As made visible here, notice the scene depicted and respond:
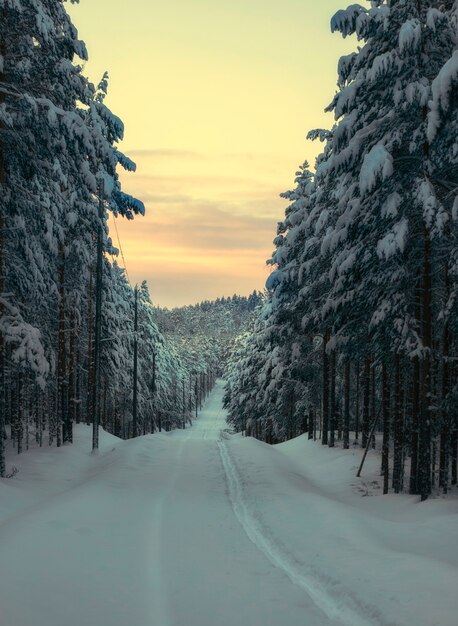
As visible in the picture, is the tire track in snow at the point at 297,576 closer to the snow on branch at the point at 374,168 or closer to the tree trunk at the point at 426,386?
the tree trunk at the point at 426,386

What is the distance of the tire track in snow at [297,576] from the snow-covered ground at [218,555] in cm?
3

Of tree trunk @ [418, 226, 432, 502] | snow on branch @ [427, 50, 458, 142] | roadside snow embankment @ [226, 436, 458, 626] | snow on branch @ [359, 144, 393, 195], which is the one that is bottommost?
roadside snow embankment @ [226, 436, 458, 626]

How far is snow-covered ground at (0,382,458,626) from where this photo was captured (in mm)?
7199

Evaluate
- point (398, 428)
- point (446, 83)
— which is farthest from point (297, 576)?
point (398, 428)

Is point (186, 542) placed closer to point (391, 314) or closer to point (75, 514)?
point (75, 514)

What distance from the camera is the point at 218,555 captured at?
32.8ft

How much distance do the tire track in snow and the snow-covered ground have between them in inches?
1.2

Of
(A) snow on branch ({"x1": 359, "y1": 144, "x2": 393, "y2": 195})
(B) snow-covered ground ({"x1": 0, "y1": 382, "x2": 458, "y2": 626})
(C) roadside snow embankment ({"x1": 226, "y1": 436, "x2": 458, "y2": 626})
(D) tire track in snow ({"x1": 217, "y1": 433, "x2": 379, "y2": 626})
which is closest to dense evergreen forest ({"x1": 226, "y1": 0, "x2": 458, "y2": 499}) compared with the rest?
(A) snow on branch ({"x1": 359, "y1": 144, "x2": 393, "y2": 195})

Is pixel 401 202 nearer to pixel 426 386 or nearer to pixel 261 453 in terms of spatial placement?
pixel 426 386

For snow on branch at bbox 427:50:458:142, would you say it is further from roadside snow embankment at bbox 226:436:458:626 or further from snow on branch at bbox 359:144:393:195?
roadside snow embankment at bbox 226:436:458:626

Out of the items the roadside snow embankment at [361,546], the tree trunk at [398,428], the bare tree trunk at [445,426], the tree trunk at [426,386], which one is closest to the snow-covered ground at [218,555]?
the roadside snow embankment at [361,546]

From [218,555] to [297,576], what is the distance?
5.41ft

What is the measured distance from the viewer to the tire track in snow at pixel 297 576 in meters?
7.17

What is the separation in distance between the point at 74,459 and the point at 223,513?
1076 cm
